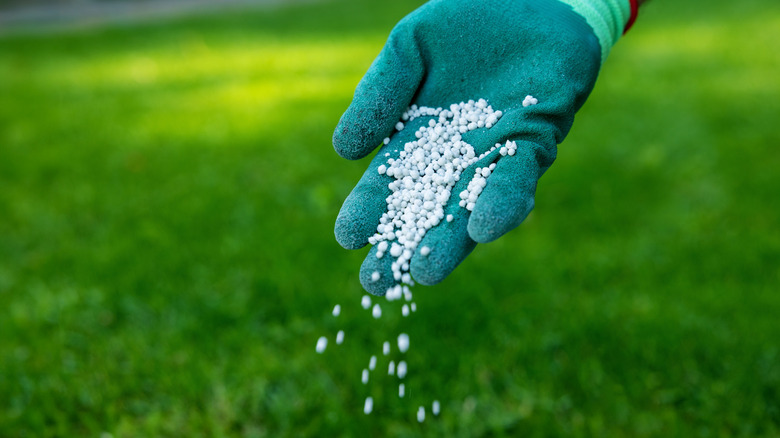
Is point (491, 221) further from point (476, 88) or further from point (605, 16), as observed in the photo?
point (605, 16)

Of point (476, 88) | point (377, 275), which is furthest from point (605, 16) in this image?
point (377, 275)

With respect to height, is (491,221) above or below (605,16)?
below

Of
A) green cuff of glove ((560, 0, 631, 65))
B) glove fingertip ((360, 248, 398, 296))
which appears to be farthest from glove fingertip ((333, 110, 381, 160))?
green cuff of glove ((560, 0, 631, 65))

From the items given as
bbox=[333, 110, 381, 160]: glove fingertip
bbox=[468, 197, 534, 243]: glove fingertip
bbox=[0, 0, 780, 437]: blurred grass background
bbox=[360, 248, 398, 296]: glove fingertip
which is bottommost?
bbox=[0, 0, 780, 437]: blurred grass background

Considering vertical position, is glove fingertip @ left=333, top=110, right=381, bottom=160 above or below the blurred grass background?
above

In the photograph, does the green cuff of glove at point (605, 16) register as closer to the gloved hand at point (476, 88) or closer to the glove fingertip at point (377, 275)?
the gloved hand at point (476, 88)

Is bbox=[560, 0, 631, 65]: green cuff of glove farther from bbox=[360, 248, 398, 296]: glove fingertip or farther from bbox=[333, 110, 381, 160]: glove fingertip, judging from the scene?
bbox=[360, 248, 398, 296]: glove fingertip
